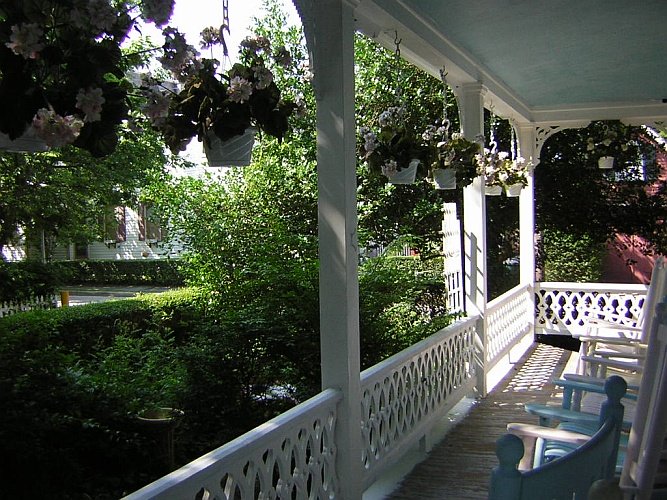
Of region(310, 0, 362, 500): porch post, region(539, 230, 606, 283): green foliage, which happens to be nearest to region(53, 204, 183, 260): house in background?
region(539, 230, 606, 283): green foliage

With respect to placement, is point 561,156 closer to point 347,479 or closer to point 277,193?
point 277,193

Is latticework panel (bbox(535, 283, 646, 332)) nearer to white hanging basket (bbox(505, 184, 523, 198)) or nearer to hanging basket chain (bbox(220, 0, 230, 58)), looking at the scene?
white hanging basket (bbox(505, 184, 523, 198))

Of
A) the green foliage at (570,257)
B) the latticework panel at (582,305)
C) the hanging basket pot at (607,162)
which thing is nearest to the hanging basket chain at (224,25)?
the latticework panel at (582,305)

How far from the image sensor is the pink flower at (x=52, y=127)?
1.40 m

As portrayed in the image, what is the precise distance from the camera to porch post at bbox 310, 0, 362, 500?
9.73 feet

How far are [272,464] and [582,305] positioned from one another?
7.19 metres

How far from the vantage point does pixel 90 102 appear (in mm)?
1425

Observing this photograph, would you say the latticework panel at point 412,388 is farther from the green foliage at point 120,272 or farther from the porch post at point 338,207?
the green foliage at point 120,272

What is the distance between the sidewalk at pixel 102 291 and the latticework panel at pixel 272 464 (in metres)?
14.3

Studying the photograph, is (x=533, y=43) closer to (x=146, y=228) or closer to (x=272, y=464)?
(x=272, y=464)

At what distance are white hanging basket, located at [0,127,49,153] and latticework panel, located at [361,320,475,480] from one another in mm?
2304

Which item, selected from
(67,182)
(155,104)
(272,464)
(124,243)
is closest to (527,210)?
(272,464)

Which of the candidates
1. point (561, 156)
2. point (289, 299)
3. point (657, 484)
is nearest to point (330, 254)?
point (657, 484)

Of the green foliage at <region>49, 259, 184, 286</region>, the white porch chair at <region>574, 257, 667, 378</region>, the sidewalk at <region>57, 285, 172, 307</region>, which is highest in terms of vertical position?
the white porch chair at <region>574, 257, 667, 378</region>
